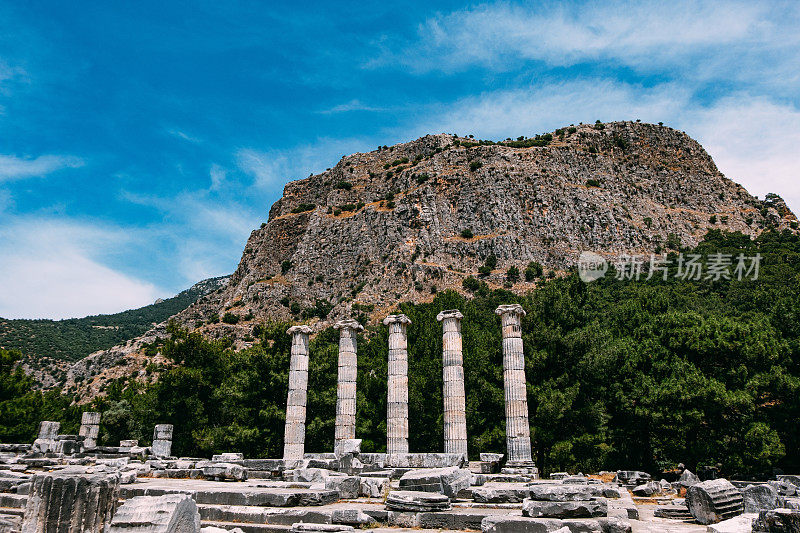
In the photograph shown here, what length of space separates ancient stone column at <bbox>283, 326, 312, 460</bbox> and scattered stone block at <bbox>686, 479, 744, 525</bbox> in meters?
17.3

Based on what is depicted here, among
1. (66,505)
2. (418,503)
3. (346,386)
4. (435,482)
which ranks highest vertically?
(346,386)

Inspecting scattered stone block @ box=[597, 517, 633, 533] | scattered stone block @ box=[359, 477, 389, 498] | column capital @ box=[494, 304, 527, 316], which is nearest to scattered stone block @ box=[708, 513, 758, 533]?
scattered stone block @ box=[597, 517, 633, 533]

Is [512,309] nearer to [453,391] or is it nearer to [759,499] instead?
[453,391]

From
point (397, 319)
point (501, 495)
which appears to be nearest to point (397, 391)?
point (397, 319)

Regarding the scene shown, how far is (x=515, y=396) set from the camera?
73.4 feet

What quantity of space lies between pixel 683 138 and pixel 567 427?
105 m

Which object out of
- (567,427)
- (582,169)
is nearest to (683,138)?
(582,169)

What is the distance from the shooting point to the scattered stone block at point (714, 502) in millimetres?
10891

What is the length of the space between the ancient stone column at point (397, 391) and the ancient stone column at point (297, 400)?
14.1ft

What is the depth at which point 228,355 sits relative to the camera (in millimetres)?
38125

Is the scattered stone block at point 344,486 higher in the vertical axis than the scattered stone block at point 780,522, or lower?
lower

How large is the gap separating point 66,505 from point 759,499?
13.1m

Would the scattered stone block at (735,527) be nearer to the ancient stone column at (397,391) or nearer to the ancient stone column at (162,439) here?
the ancient stone column at (397,391)

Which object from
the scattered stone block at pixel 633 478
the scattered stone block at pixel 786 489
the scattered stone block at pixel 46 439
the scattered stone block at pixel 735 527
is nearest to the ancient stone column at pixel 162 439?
the scattered stone block at pixel 46 439
